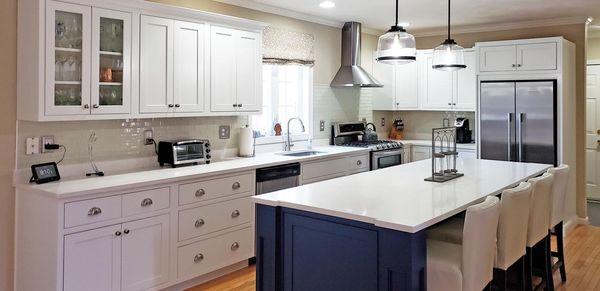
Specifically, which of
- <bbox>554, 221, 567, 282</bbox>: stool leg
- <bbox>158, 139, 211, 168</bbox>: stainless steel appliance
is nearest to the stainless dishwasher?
<bbox>158, 139, 211, 168</bbox>: stainless steel appliance

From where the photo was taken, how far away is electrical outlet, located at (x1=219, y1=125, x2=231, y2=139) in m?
4.66

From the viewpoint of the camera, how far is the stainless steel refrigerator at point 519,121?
532 centimetres

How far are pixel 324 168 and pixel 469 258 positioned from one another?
2689mm

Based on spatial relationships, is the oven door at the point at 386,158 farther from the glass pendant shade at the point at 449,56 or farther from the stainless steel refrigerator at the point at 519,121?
the glass pendant shade at the point at 449,56

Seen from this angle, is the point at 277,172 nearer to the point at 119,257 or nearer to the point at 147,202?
the point at 147,202

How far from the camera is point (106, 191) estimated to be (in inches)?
123

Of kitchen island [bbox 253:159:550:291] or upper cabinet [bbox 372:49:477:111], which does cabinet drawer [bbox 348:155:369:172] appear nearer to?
upper cabinet [bbox 372:49:477:111]

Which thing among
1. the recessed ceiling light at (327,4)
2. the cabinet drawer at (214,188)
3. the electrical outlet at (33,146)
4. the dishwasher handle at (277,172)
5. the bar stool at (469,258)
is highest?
the recessed ceiling light at (327,4)

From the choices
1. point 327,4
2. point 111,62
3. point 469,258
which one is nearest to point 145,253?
point 111,62

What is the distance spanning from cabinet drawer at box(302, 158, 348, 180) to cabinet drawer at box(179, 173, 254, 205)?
0.78 meters

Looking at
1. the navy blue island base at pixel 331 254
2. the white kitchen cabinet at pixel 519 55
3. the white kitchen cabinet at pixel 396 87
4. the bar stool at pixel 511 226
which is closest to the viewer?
the navy blue island base at pixel 331 254

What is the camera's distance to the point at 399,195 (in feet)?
9.71

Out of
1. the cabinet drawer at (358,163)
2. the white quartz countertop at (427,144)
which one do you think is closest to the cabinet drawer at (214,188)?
the cabinet drawer at (358,163)

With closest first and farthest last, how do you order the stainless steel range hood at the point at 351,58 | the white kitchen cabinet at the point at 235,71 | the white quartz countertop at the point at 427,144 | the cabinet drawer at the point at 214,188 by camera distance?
the cabinet drawer at the point at 214,188 → the white kitchen cabinet at the point at 235,71 → the stainless steel range hood at the point at 351,58 → the white quartz countertop at the point at 427,144
